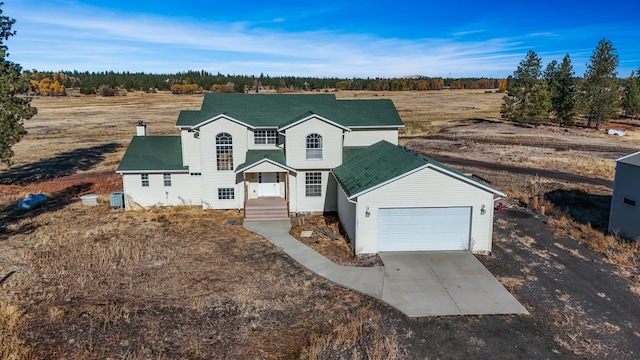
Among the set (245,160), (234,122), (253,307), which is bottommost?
(253,307)

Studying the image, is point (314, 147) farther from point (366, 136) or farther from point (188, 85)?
point (188, 85)

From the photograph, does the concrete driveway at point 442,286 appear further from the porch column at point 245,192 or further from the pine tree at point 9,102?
the pine tree at point 9,102

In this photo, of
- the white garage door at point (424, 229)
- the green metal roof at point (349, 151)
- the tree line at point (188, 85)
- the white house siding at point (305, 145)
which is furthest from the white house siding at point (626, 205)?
the tree line at point (188, 85)

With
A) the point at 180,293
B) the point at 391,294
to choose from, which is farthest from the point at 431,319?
the point at 180,293

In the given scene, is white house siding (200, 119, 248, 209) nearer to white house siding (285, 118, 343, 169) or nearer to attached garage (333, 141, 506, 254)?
white house siding (285, 118, 343, 169)

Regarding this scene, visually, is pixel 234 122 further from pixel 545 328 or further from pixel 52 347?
pixel 545 328

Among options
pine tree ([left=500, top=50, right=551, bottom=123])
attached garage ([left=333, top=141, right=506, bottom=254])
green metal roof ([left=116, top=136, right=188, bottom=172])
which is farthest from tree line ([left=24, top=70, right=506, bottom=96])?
attached garage ([left=333, top=141, right=506, bottom=254])

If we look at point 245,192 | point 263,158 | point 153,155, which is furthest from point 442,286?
point 153,155
